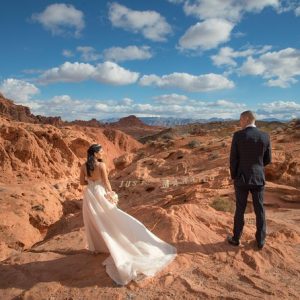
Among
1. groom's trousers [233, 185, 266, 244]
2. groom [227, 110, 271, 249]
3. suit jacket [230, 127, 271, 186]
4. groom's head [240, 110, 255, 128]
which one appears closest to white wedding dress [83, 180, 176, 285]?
groom's trousers [233, 185, 266, 244]

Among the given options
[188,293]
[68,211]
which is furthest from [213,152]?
[188,293]

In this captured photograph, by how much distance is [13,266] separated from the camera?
5738 mm

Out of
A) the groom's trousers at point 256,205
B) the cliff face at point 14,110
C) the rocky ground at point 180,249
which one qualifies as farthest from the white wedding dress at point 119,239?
the cliff face at point 14,110

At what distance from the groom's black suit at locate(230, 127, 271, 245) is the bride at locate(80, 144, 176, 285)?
1.24 m

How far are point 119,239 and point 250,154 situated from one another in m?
2.07

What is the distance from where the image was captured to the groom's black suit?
5125 millimetres

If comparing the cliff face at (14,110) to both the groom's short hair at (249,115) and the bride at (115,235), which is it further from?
the groom's short hair at (249,115)

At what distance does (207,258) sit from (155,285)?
3.05 ft

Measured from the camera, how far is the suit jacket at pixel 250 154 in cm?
512

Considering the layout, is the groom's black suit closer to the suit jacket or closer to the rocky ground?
the suit jacket

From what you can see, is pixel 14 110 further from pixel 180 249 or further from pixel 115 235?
pixel 180 249

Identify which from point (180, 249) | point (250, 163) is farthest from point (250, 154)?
→ point (180, 249)

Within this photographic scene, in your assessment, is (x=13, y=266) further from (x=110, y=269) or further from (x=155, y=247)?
(x=155, y=247)

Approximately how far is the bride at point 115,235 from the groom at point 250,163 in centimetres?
122
